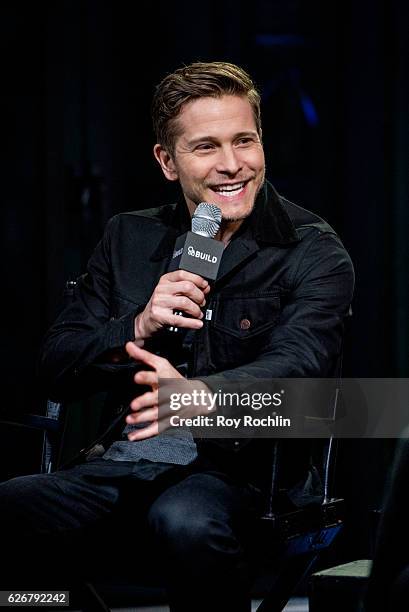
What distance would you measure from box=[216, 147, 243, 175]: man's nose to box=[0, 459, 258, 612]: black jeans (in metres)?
0.71

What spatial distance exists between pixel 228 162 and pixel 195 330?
413mm

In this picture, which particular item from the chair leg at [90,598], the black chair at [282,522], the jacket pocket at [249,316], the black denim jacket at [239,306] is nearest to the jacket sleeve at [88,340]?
the black denim jacket at [239,306]

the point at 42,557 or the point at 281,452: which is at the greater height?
the point at 281,452

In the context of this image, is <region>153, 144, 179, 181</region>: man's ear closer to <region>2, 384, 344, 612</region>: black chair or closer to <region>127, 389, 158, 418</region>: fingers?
<region>2, 384, 344, 612</region>: black chair

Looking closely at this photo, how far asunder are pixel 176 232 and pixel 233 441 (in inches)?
26.8

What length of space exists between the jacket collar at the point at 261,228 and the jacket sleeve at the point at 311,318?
6 centimetres

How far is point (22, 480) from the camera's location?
92.0 inches

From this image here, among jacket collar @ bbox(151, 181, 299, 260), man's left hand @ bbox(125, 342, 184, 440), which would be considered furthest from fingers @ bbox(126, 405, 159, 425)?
jacket collar @ bbox(151, 181, 299, 260)

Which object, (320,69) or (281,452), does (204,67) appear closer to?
(281,452)

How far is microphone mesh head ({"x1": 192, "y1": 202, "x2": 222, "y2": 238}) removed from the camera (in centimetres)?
219

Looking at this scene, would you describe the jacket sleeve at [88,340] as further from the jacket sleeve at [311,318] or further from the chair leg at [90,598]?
the chair leg at [90,598]

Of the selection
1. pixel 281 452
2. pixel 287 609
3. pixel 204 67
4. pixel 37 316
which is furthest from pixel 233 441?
pixel 37 316

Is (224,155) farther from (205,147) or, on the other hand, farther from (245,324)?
(245,324)

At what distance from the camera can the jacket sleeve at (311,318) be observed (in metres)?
2.24
